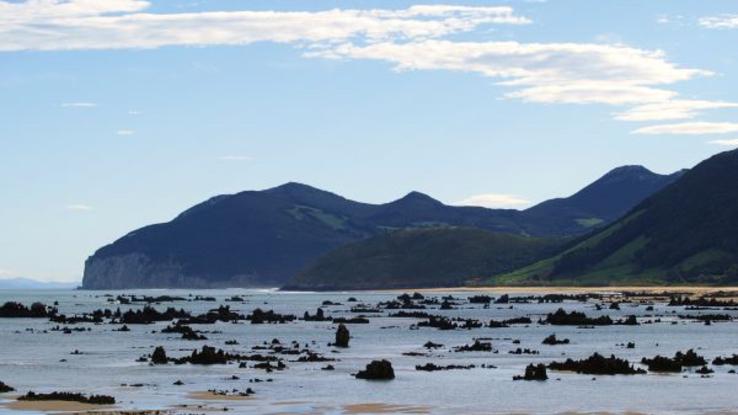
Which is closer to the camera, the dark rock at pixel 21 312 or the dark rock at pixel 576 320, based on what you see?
the dark rock at pixel 576 320

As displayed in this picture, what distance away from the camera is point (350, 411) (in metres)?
58.6

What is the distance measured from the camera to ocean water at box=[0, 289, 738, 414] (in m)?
61.4

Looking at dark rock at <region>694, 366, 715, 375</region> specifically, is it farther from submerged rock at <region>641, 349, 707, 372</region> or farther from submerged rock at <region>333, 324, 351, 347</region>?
submerged rock at <region>333, 324, 351, 347</region>

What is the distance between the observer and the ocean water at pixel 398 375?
61438 millimetres

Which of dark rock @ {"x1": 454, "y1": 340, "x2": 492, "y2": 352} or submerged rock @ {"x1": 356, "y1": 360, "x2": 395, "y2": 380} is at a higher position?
dark rock @ {"x1": 454, "y1": 340, "x2": 492, "y2": 352}

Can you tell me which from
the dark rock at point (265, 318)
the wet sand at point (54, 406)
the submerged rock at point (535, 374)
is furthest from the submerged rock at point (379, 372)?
the dark rock at point (265, 318)

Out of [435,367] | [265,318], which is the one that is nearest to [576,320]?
[265,318]

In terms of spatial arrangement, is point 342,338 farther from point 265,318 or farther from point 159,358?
point 265,318

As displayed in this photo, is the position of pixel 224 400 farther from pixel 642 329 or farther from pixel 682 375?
pixel 642 329

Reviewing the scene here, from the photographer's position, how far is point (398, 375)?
78812 mm

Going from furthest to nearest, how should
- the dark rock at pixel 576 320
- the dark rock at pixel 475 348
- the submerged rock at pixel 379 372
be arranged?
the dark rock at pixel 576 320 < the dark rock at pixel 475 348 < the submerged rock at pixel 379 372

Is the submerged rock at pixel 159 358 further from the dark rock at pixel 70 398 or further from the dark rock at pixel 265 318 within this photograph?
the dark rock at pixel 265 318

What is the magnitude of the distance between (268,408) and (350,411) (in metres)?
3.88

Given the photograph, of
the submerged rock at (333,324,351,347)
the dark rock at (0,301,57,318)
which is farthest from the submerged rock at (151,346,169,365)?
the dark rock at (0,301,57,318)
